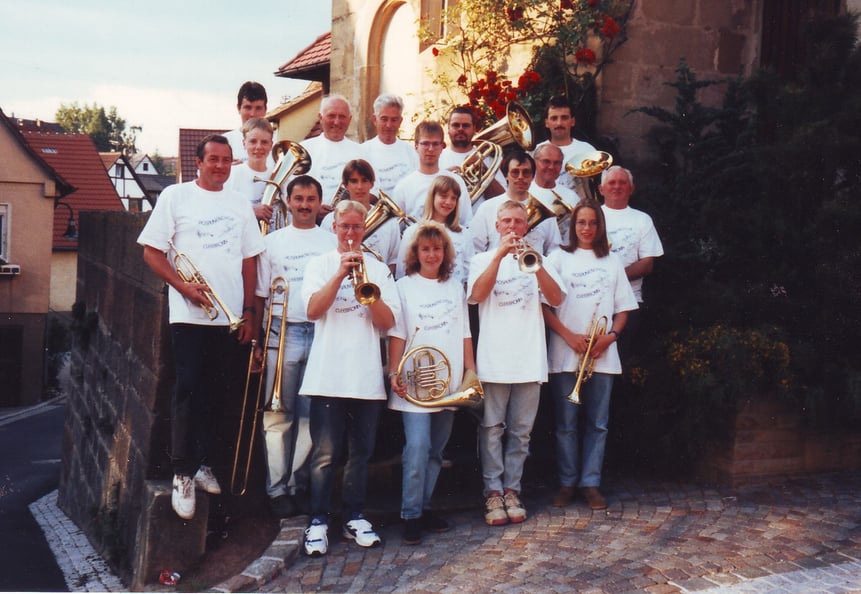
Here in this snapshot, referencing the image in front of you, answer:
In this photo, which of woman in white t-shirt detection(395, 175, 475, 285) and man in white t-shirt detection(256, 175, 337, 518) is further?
woman in white t-shirt detection(395, 175, 475, 285)

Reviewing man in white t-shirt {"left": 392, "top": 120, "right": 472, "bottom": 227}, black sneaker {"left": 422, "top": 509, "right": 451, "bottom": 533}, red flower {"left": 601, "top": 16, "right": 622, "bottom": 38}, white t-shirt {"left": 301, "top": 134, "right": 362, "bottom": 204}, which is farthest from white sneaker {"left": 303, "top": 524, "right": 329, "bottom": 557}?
red flower {"left": 601, "top": 16, "right": 622, "bottom": 38}

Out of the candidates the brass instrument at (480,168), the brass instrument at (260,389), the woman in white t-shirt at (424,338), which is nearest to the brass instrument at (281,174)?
the brass instrument at (260,389)

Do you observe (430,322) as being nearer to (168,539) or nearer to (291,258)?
(291,258)

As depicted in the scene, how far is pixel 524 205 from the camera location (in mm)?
Result: 6504

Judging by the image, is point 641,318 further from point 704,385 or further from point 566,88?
point 566,88

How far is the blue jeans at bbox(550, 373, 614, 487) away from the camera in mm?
6441

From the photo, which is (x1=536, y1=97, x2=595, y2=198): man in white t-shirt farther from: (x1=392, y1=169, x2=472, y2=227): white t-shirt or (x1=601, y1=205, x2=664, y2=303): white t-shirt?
(x1=392, y1=169, x2=472, y2=227): white t-shirt

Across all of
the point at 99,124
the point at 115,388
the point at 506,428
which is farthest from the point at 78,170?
the point at 99,124

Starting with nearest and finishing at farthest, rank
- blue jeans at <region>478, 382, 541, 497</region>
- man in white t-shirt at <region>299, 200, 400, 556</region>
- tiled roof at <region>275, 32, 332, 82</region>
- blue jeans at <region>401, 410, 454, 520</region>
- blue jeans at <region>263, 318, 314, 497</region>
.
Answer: man in white t-shirt at <region>299, 200, 400, 556</region> → blue jeans at <region>401, 410, 454, 520</region> → blue jeans at <region>263, 318, 314, 497</region> → blue jeans at <region>478, 382, 541, 497</region> → tiled roof at <region>275, 32, 332, 82</region>

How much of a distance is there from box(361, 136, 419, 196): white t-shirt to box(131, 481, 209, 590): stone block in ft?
8.71

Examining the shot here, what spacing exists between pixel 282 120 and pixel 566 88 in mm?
16762

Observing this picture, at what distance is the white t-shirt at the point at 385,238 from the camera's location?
261 inches

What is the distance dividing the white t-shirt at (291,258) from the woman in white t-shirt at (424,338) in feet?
1.94

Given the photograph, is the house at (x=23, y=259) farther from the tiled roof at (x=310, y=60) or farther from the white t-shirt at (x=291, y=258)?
the white t-shirt at (x=291, y=258)
